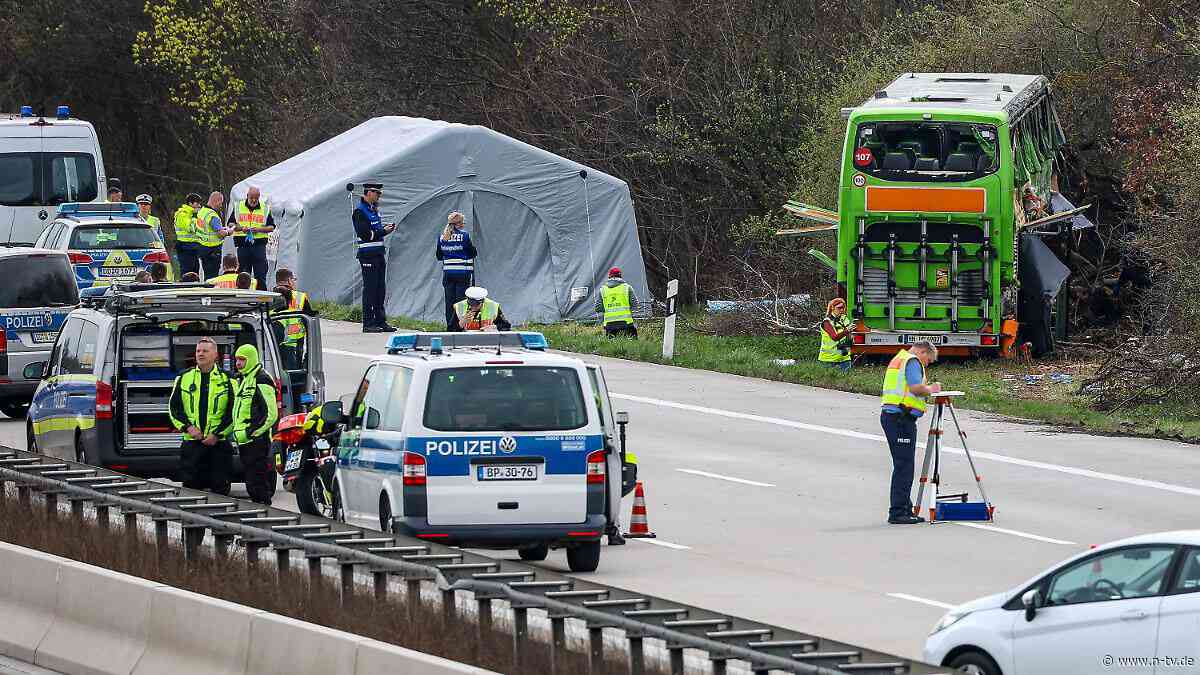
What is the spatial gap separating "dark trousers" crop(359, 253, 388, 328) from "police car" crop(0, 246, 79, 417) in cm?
811

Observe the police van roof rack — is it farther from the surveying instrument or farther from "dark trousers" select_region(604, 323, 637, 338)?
"dark trousers" select_region(604, 323, 637, 338)

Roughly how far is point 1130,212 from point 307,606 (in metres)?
23.5

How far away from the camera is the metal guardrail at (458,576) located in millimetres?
8797

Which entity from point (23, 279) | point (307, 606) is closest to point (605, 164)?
point (23, 279)

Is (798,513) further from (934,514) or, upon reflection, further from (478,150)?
(478,150)

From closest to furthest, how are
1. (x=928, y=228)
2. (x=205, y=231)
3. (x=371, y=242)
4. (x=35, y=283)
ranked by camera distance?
1. (x=35, y=283)
2. (x=928, y=228)
3. (x=371, y=242)
4. (x=205, y=231)

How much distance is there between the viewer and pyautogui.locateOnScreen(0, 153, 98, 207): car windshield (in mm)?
34719

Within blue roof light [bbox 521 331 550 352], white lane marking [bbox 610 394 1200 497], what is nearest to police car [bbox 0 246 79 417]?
white lane marking [bbox 610 394 1200 497]

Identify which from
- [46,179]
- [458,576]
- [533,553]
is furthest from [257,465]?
[46,179]

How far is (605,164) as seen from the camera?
147 feet

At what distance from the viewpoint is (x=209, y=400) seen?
15742 millimetres

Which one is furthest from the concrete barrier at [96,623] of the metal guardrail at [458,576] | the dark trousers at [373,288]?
the dark trousers at [373,288]

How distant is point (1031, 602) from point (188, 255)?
2462cm

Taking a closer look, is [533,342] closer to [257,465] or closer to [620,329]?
[257,465]
